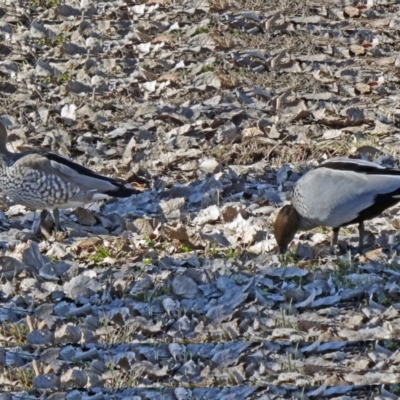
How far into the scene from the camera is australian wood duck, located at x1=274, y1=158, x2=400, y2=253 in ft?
21.7

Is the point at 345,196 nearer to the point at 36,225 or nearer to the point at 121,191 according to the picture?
the point at 121,191

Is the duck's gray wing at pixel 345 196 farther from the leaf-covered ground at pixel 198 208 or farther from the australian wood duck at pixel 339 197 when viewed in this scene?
the leaf-covered ground at pixel 198 208

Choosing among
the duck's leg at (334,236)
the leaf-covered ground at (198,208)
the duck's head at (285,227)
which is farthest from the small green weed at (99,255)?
the duck's leg at (334,236)

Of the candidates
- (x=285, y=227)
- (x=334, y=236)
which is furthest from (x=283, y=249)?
(x=334, y=236)

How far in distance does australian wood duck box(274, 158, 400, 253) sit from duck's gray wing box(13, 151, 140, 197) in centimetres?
147

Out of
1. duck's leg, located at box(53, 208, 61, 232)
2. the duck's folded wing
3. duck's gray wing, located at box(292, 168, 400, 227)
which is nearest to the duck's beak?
duck's gray wing, located at box(292, 168, 400, 227)

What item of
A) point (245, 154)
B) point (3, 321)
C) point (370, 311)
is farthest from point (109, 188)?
point (370, 311)

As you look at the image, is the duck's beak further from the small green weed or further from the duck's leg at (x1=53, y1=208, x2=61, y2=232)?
the duck's leg at (x1=53, y1=208, x2=61, y2=232)

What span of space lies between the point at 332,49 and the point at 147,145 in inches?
109

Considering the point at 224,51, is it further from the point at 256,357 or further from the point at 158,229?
the point at 256,357

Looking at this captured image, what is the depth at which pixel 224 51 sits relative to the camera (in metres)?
11.2

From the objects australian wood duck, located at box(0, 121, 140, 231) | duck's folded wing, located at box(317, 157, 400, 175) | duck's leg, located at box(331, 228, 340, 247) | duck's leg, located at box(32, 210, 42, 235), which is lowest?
duck's leg, located at box(32, 210, 42, 235)

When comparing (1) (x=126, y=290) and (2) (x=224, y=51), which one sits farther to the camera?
(2) (x=224, y=51)

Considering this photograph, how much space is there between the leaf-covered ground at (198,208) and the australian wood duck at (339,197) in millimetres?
179
